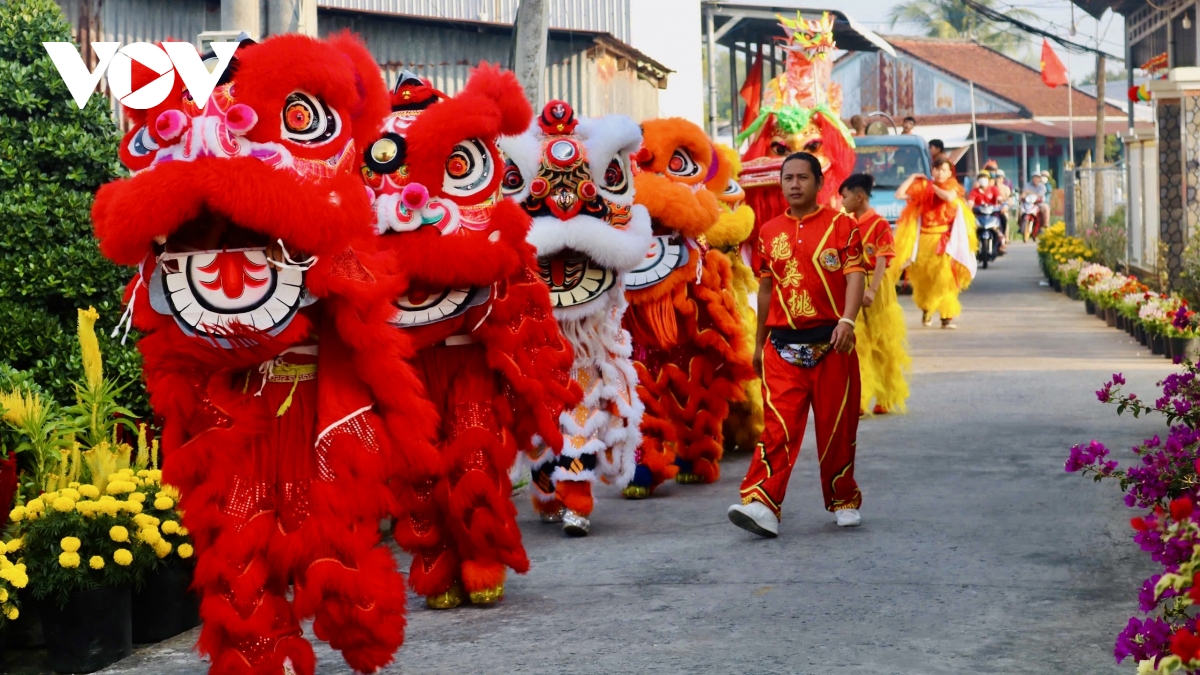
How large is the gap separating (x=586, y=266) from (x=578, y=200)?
35 cm

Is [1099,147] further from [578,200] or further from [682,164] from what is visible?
[578,200]

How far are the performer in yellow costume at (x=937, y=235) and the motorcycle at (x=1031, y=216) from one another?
22503 mm

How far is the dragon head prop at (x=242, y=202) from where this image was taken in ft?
14.1

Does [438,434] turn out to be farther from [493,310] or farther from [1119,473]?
[1119,473]

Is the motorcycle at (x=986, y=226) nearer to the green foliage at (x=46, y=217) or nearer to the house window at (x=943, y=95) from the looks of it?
the green foliage at (x=46, y=217)

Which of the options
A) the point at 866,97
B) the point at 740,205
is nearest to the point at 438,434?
the point at 740,205

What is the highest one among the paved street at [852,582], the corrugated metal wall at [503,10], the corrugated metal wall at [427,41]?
the corrugated metal wall at [503,10]

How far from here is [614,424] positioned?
766cm

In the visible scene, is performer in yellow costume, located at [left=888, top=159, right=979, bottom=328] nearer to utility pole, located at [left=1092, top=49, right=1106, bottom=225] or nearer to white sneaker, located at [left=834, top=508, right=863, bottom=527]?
utility pole, located at [left=1092, top=49, right=1106, bottom=225]

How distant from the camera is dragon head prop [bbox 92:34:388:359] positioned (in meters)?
4.31

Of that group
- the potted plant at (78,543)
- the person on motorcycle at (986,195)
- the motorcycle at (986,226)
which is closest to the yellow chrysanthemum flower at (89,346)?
the potted plant at (78,543)

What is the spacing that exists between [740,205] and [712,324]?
1346 mm

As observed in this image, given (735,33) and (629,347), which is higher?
(735,33)

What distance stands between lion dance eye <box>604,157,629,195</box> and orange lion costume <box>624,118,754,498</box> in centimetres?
72
